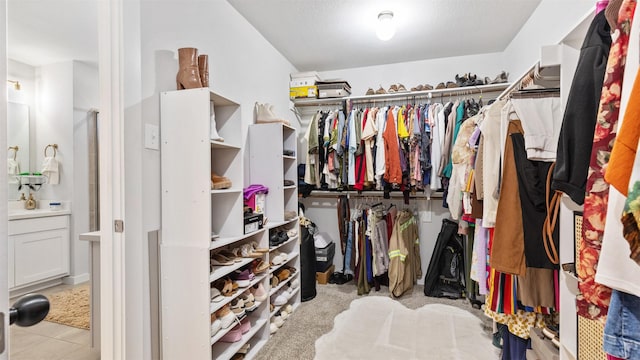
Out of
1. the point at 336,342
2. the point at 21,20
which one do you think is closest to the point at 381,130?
the point at 336,342

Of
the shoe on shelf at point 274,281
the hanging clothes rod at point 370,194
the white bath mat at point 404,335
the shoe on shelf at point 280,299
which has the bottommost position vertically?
the white bath mat at point 404,335

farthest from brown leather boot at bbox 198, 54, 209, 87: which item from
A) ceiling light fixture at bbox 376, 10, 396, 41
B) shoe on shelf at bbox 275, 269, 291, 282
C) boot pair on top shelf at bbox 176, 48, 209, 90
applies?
shoe on shelf at bbox 275, 269, 291, 282

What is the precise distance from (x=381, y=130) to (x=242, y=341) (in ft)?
6.92

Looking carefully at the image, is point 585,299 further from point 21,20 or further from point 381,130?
point 21,20

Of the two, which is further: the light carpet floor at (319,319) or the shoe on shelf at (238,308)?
the light carpet floor at (319,319)

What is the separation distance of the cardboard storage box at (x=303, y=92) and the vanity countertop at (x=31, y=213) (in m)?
2.62

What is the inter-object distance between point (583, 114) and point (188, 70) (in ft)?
5.47

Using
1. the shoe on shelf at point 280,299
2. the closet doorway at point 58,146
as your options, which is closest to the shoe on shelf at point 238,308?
the shoe on shelf at point 280,299

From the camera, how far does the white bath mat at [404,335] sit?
195cm

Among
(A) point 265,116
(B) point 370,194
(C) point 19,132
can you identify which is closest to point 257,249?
(A) point 265,116

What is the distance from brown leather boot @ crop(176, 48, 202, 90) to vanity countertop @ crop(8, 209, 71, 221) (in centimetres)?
234

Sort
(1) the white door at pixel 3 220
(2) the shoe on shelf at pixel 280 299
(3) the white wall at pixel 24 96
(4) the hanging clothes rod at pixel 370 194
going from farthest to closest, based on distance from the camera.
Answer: (4) the hanging clothes rod at pixel 370 194 → (3) the white wall at pixel 24 96 → (2) the shoe on shelf at pixel 280 299 → (1) the white door at pixel 3 220

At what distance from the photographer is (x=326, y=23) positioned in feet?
8.18

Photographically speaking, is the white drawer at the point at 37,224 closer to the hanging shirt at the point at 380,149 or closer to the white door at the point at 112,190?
the white door at the point at 112,190
